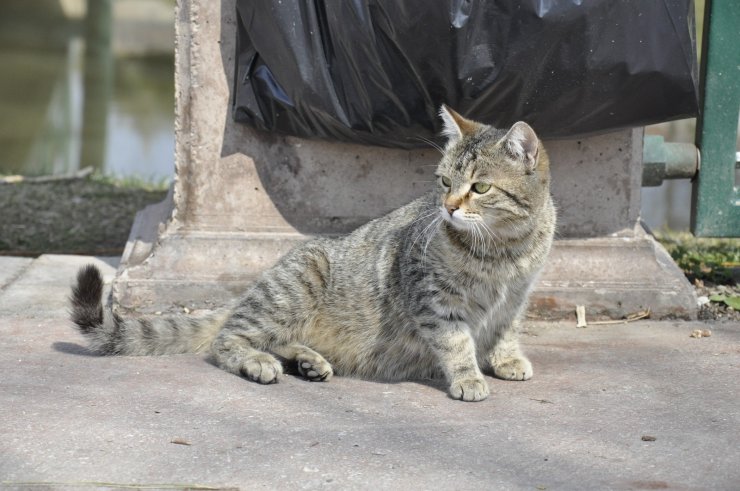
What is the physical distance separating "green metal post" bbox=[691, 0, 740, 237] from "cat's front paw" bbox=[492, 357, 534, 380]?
161cm

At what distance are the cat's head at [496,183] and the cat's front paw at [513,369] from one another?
55cm

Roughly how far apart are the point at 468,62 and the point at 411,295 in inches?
38.2

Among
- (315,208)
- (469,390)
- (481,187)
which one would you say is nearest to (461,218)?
(481,187)

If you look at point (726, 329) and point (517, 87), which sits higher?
point (517, 87)

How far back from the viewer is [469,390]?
3684 mm

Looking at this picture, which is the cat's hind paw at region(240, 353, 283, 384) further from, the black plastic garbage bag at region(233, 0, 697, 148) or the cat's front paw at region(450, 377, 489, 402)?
the black plastic garbage bag at region(233, 0, 697, 148)

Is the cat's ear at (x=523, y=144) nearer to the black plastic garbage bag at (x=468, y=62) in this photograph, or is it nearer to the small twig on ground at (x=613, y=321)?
the black plastic garbage bag at (x=468, y=62)

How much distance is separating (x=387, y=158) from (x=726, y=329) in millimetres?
1742

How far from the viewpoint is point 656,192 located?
9.16 m

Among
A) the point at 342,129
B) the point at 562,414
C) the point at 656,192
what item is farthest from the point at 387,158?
the point at 656,192

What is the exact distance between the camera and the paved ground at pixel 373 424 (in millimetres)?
2957

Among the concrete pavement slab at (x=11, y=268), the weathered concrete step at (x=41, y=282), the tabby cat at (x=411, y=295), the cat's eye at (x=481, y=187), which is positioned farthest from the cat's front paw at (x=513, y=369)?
the concrete pavement slab at (x=11, y=268)

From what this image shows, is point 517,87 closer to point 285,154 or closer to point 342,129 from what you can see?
point 342,129

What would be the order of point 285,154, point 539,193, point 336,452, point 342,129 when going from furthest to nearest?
1. point 285,154
2. point 342,129
3. point 539,193
4. point 336,452
